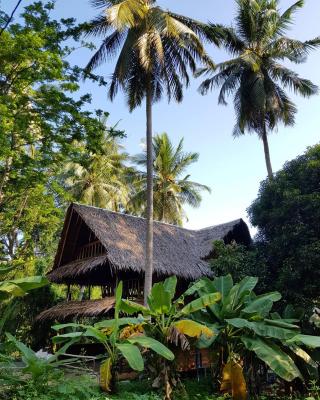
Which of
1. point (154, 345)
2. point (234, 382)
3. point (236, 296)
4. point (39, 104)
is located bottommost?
point (234, 382)

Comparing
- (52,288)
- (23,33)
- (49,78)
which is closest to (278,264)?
(49,78)

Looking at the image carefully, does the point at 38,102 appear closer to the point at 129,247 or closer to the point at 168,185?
the point at 129,247

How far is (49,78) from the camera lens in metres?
11.1

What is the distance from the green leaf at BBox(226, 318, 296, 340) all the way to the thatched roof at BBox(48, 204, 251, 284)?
5.70 meters

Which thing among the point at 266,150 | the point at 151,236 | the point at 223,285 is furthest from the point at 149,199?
the point at 266,150

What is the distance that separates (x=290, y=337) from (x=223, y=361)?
5.02 feet

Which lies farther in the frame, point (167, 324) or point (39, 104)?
point (39, 104)

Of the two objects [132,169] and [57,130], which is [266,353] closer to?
[57,130]

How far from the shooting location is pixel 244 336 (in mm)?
7633

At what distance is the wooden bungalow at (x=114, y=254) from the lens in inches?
505

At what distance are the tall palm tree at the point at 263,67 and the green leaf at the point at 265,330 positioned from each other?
1031 centimetres

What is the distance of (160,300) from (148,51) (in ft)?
27.6

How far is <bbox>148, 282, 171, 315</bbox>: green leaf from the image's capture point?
7.05 m

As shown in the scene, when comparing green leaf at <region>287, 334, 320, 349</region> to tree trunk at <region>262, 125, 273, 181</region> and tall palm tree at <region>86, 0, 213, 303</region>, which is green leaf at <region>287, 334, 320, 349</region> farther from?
tree trunk at <region>262, 125, 273, 181</region>
